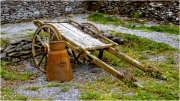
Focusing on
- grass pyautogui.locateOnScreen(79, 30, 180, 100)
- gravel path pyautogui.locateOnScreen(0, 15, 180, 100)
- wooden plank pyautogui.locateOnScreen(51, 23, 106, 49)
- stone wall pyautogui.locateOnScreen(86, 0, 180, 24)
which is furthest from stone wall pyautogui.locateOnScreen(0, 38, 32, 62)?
stone wall pyautogui.locateOnScreen(86, 0, 180, 24)

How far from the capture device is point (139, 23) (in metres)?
12.1

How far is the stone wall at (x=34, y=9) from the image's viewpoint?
12.2 metres

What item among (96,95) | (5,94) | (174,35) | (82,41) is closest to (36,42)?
(82,41)

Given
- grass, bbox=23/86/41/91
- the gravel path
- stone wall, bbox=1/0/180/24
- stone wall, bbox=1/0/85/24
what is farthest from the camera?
stone wall, bbox=1/0/85/24

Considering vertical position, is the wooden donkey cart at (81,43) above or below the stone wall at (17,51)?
above

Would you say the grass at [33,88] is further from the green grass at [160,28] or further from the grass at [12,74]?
the green grass at [160,28]

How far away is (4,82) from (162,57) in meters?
4.26

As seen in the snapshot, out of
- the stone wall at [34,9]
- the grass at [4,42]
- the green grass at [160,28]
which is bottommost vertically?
the green grass at [160,28]

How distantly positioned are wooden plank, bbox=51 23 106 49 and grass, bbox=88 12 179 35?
165 inches

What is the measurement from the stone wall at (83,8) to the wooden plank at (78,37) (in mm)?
5706

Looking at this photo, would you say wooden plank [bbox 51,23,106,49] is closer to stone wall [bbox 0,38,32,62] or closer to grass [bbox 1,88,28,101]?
stone wall [bbox 0,38,32,62]

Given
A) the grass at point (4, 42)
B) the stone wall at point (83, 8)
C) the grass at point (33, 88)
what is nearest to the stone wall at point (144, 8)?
the stone wall at point (83, 8)

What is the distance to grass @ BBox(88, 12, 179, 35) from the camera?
35.3 ft

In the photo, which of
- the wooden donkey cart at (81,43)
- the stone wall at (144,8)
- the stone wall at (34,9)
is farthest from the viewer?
the stone wall at (34,9)
